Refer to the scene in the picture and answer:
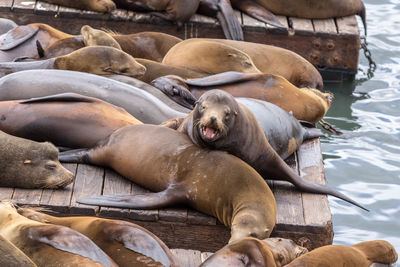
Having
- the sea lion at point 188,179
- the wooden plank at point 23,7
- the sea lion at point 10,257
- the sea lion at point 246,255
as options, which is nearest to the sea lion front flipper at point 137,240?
the sea lion at point 246,255

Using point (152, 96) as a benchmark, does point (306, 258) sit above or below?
above

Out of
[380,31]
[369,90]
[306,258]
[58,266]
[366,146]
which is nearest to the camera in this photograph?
[58,266]

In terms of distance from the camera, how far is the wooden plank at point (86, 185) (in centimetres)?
408

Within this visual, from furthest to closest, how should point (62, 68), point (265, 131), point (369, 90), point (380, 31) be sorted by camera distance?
point (380, 31)
point (369, 90)
point (62, 68)
point (265, 131)

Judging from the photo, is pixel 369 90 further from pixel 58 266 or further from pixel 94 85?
pixel 58 266

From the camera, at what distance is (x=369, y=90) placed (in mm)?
8062

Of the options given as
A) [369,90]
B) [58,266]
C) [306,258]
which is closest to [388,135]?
[369,90]

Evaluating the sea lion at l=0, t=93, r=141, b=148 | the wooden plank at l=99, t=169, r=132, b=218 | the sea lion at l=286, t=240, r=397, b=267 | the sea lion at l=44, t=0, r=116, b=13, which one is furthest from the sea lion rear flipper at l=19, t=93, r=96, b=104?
the sea lion at l=44, t=0, r=116, b=13

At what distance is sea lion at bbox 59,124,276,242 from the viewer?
405 centimetres

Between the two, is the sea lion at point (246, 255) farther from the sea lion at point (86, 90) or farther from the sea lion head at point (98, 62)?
the sea lion head at point (98, 62)

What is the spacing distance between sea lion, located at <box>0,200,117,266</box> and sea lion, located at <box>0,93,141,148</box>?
4.83ft

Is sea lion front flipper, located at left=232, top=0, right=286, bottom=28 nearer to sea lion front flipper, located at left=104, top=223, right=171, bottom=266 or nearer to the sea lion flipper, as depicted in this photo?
the sea lion flipper

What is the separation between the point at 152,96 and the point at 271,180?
1025mm

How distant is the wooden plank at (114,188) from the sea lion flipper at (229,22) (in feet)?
10.8
